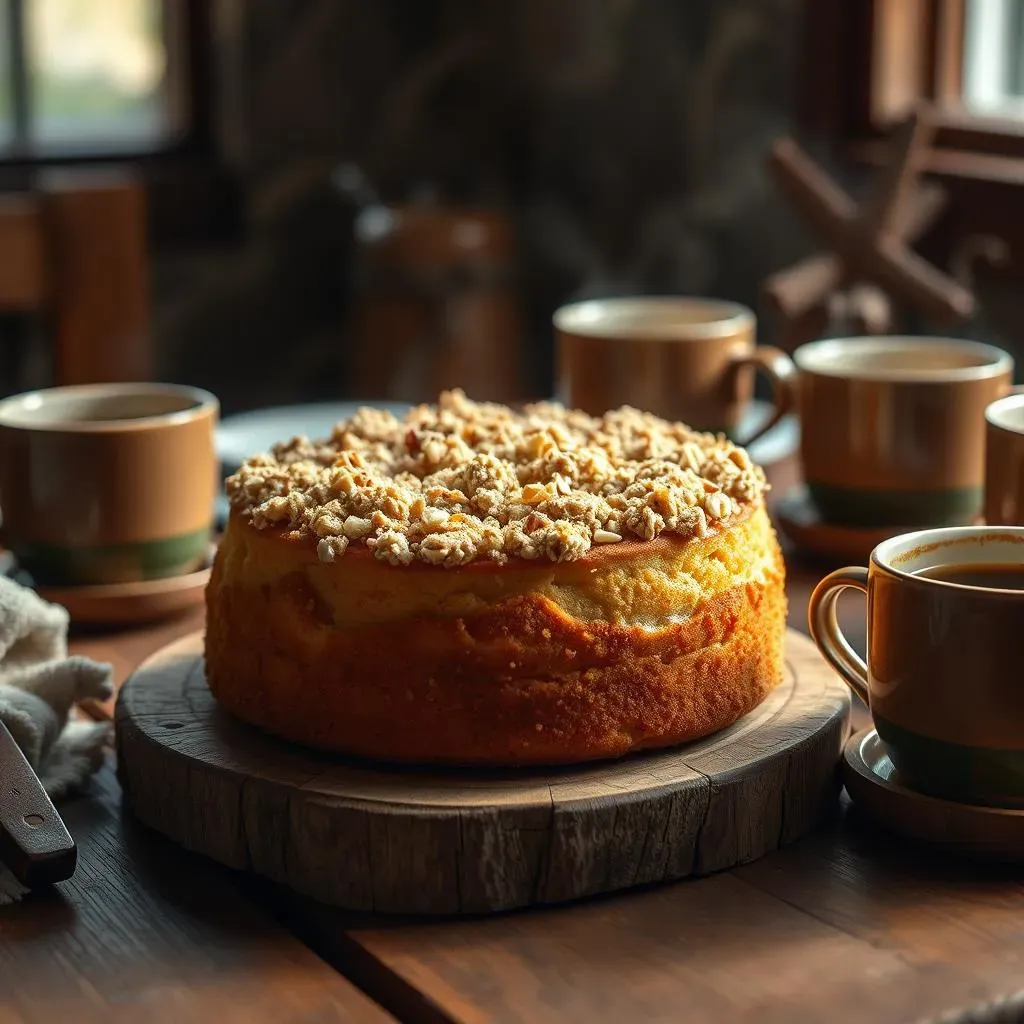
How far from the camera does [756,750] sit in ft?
2.56

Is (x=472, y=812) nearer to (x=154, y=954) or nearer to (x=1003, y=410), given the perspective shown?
(x=154, y=954)

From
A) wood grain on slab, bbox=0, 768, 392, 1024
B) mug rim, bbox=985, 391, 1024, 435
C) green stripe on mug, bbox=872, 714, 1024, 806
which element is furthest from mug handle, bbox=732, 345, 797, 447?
wood grain on slab, bbox=0, 768, 392, 1024

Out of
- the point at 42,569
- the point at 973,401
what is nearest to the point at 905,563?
the point at 973,401

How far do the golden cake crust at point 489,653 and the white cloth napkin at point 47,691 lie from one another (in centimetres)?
12

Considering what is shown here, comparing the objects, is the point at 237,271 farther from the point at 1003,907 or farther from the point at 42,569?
the point at 1003,907

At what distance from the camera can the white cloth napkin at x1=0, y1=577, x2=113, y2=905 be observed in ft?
2.73

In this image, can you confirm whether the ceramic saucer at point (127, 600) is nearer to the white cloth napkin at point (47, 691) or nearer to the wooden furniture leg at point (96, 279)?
the white cloth napkin at point (47, 691)

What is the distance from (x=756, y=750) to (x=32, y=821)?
0.36 m

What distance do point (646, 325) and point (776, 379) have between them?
248mm

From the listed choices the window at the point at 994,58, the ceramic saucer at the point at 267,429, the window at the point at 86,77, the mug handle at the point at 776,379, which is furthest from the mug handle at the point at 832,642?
the window at the point at 86,77

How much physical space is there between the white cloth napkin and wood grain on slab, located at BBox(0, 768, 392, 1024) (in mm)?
68

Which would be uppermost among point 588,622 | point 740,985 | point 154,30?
point 154,30

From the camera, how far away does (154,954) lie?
27.0 inches

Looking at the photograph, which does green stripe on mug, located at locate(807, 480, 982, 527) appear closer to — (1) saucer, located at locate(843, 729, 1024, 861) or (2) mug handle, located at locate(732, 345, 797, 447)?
(2) mug handle, located at locate(732, 345, 797, 447)
